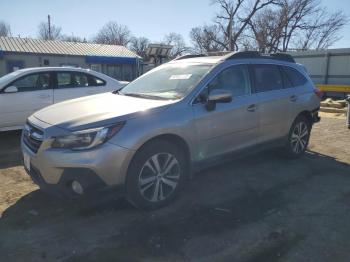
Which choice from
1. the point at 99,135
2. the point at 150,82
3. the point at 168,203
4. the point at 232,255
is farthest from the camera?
the point at 150,82

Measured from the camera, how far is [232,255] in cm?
293

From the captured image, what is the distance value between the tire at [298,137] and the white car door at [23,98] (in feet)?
16.4

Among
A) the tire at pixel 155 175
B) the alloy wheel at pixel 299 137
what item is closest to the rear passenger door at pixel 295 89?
the alloy wheel at pixel 299 137

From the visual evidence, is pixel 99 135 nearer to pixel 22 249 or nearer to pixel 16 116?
pixel 22 249

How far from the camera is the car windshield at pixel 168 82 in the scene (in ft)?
13.4

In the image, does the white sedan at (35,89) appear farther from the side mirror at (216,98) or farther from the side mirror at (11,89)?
the side mirror at (216,98)

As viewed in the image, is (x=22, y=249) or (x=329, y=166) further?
(x=329, y=166)

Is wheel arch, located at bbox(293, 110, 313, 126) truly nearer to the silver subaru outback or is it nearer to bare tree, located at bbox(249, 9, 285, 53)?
the silver subaru outback

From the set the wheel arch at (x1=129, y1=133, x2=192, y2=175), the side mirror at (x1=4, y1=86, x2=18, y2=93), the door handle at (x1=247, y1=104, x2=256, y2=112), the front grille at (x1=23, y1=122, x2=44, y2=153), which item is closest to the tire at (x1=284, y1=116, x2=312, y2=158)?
the door handle at (x1=247, y1=104, x2=256, y2=112)

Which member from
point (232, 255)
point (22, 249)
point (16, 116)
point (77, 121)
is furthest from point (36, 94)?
point (232, 255)

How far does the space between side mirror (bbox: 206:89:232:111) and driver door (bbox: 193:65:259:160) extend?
0.07m

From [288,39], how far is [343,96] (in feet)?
95.0

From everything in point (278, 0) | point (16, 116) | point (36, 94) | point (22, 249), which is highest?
point (278, 0)

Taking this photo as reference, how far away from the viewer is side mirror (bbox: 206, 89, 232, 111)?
396 cm
